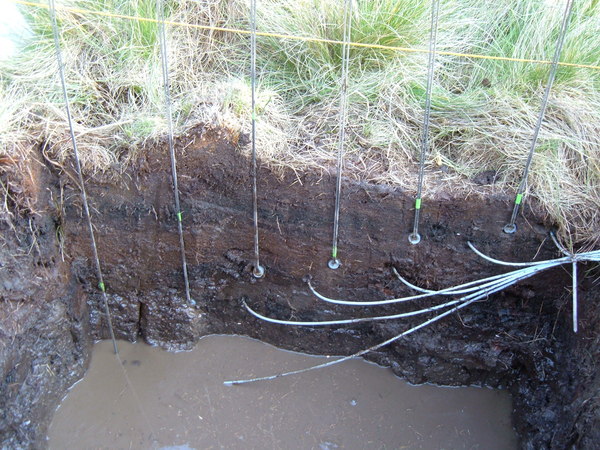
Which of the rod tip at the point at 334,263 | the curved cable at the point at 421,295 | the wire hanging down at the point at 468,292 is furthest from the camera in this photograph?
the rod tip at the point at 334,263

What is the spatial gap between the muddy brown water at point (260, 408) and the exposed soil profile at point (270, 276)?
0.10 metres

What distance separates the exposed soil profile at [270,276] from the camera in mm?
2662

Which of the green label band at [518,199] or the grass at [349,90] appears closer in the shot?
the green label band at [518,199]

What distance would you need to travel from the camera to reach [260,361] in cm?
307

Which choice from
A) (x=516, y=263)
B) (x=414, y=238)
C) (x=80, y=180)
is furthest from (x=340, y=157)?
(x=80, y=180)

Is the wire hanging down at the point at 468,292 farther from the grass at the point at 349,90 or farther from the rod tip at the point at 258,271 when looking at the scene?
the rod tip at the point at 258,271

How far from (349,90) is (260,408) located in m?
1.69

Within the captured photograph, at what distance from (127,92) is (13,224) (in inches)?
35.1

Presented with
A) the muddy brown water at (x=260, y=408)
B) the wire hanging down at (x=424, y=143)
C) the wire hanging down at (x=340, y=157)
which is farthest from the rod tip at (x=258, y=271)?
the wire hanging down at (x=424, y=143)

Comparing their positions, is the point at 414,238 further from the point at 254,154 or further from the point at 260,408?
the point at 260,408

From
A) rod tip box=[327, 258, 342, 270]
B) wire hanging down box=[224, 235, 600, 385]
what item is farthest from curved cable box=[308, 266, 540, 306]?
rod tip box=[327, 258, 342, 270]

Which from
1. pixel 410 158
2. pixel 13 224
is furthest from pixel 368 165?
pixel 13 224

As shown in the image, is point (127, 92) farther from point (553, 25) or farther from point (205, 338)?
point (553, 25)

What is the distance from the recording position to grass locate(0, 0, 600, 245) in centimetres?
277
